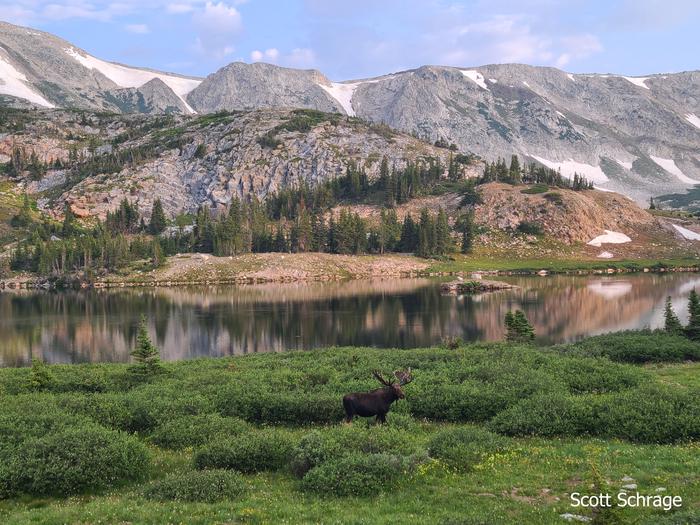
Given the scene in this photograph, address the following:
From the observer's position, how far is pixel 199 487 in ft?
51.1

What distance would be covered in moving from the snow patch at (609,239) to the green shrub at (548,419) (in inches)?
6869

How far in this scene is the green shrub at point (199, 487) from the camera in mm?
15211

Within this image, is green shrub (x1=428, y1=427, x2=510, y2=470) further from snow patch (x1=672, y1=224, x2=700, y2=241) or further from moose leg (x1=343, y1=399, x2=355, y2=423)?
snow patch (x1=672, y1=224, x2=700, y2=241)

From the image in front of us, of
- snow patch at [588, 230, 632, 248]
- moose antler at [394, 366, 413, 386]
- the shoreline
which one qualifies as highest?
snow patch at [588, 230, 632, 248]

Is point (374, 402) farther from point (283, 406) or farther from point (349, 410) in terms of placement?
point (283, 406)

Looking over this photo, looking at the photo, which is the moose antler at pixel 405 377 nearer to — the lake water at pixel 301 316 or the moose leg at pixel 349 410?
the moose leg at pixel 349 410

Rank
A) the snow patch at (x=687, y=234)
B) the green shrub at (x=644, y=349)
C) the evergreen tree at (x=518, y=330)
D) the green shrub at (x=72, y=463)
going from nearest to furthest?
the green shrub at (x=72, y=463) < the green shrub at (x=644, y=349) < the evergreen tree at (x=518, y=330) < the snow patch at (x=687, y=234)

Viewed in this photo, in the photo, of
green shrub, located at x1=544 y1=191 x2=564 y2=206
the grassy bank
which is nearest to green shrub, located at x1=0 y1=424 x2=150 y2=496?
the grassy bank

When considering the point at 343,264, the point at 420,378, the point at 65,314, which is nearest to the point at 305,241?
the point at 343,264

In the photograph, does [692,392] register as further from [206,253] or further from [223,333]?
[206,253]

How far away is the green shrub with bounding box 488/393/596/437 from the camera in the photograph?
21106mm

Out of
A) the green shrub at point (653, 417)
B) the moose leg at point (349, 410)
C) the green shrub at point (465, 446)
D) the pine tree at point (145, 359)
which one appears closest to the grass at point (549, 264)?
the pine tree at point (145, 359)

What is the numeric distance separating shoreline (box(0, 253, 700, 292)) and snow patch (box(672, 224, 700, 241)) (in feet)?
112

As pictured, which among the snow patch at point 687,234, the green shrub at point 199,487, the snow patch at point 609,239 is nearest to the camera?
the green shrub at point 199,487
